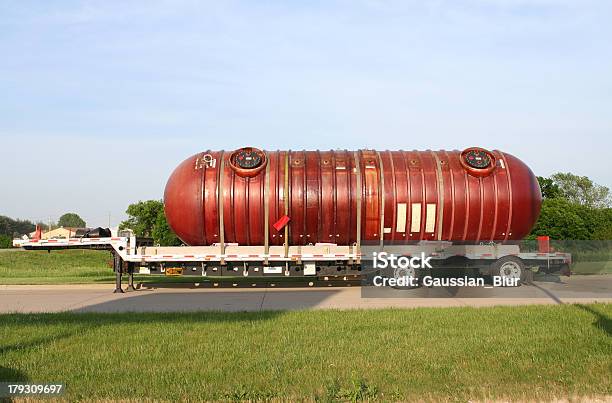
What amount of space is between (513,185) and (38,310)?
43.9 feet

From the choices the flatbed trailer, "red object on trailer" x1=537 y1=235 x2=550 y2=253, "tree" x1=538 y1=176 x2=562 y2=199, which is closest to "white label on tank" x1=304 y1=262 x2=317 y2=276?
the flatbed trailer

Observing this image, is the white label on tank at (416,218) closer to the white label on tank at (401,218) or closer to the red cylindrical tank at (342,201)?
the red cylindrical tank at (342,201)

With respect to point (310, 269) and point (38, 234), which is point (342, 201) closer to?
point (310, 269)

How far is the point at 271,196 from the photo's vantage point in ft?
61.4

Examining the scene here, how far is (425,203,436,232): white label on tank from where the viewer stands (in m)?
18.9

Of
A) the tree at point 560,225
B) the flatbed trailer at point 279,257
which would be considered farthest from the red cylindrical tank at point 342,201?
the tree at point 560,225

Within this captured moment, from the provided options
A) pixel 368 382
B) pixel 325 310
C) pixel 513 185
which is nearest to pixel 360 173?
pixel 513 185

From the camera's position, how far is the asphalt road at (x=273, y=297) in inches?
582

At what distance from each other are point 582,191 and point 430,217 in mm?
70787

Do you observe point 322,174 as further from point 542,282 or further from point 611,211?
point 611,211

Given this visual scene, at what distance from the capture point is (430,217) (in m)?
18.9

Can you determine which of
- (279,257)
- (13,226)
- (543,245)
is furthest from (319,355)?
(13,226)

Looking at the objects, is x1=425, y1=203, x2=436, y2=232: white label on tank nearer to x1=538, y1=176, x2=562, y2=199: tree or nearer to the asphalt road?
the asphalt road

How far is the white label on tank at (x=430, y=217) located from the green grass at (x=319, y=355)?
264 inches
